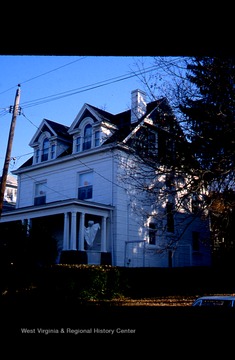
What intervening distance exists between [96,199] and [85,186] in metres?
1.60

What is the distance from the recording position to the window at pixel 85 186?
73.6 feet

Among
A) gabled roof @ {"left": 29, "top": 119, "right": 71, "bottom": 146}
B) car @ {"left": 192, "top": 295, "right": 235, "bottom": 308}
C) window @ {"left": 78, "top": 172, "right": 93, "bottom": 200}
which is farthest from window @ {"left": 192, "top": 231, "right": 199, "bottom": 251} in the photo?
car @ {"left": 192, "top": 295, "right": 235, "bottom": 308}

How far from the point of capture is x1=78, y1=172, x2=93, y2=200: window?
22422 mm

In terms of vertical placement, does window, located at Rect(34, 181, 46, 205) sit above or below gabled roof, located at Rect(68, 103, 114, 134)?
below

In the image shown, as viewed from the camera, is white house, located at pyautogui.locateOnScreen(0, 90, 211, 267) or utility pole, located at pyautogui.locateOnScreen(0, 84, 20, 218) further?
white house, located at pyautogui.locateOnScreen(0, 90, 211, 267)

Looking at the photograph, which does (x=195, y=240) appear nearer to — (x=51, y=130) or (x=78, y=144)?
(x=78, y=144)

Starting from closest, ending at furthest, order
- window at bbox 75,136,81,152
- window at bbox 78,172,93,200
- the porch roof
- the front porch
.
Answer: the front porch < the porch roof < window at bbox 78,172,93,200 < window at bbox 75,136,81,152

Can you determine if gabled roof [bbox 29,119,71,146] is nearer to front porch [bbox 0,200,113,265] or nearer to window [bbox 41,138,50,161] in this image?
window [bbox 41,138,50,161]

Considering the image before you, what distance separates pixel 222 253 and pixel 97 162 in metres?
10.7

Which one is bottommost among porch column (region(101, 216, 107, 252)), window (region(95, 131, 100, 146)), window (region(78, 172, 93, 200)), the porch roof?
porch column (region(101, 216, 107, 252))

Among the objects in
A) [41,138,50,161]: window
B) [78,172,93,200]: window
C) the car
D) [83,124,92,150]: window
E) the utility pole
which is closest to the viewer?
the car

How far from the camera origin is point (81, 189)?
75.2 ft

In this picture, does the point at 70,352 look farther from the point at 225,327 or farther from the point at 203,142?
the point at 203,142

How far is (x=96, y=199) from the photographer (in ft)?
71.0
